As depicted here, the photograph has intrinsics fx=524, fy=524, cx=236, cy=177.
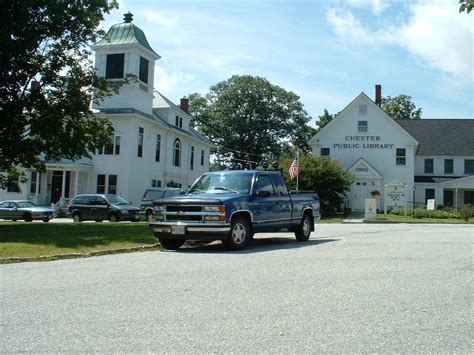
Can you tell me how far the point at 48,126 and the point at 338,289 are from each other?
52.6 ft

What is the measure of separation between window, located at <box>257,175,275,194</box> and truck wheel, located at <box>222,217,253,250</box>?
1.14m

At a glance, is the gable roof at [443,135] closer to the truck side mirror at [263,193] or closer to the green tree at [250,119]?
the green tree at [250,119]

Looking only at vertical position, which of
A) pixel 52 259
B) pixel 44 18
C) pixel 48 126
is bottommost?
pixel 52 259

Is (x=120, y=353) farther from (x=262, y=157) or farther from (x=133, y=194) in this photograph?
(x=262, y=157)

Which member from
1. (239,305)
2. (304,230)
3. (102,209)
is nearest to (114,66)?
(102,209)

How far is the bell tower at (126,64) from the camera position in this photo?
127 feet

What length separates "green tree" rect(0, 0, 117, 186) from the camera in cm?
1936

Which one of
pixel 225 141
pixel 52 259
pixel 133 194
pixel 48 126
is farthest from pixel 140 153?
pixel 225 141

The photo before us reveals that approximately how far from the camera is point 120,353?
4.59 meters

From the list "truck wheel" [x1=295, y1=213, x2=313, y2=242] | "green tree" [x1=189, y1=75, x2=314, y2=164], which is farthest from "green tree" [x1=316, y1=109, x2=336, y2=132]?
"truck wheel" [x1=295, y1=213, x2=313, y2=242]

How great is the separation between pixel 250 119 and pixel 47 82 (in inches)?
2204

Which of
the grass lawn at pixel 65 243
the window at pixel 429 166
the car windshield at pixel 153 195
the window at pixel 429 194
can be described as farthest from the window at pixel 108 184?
→ the window at pixel 429 166

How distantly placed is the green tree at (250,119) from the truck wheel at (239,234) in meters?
62.9

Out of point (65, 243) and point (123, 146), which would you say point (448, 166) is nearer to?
point (123, 146)
